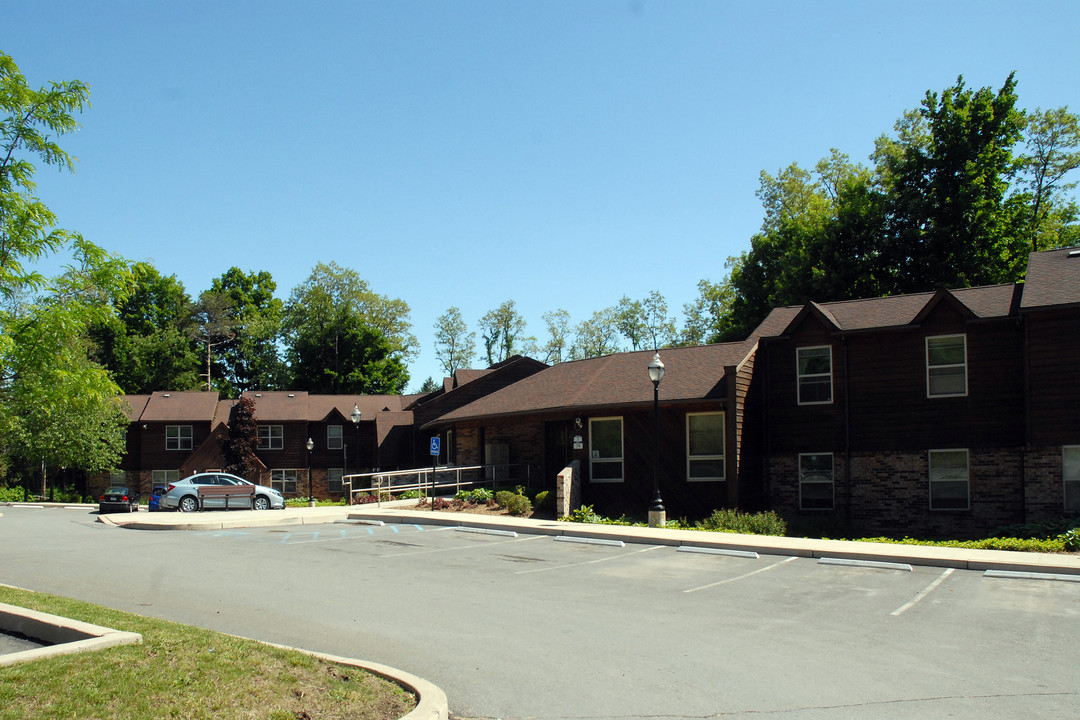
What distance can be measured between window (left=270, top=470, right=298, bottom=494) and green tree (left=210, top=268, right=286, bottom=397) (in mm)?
25334

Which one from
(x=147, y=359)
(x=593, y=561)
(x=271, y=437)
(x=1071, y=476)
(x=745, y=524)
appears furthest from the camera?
(x=147, y=359)

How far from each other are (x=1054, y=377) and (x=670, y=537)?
10.4m

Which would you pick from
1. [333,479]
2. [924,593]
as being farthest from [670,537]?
[333,479]

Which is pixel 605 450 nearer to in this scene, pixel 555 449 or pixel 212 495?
pixel 555 449

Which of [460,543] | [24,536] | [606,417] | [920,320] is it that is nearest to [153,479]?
[24,536]

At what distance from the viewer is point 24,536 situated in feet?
66.8

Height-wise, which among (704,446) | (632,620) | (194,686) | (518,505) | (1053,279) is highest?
(1053,279)

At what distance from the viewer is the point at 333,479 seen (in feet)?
173

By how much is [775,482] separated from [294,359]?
193ft

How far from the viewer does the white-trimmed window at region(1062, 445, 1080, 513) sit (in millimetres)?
19922

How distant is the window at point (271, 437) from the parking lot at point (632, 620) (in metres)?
35.1

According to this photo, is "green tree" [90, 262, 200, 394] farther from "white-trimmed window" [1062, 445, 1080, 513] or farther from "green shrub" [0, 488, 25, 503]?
"white-trimmed window" [1062, 445, 1080, 513]

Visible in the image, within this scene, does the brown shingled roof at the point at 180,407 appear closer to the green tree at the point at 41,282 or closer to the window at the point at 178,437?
the window at the point at 178,437

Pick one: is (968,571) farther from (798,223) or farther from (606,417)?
(798,223)
